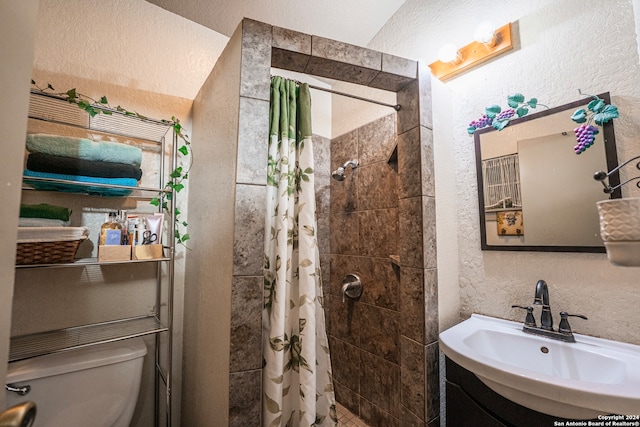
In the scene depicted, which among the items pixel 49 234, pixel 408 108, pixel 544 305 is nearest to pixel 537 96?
pixel 408 108

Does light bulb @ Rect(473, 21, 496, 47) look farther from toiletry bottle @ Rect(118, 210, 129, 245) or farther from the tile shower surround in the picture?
toiletry bottle @ Rect(118, 210, 129, 245)

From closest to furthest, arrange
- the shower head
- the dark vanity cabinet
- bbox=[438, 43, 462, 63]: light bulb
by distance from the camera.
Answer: the dark vanity cabinet → bbox=[438, 43, 462, 63]: light bulb → the shower head

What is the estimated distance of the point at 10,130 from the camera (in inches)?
21.6

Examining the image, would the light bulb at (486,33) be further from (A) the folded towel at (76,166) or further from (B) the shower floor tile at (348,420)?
(B) the shower floor tile at (348,420)

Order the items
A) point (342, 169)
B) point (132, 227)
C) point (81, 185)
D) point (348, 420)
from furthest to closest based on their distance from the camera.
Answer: point (342, 169), point (348, 420), point (132, 227), point (81, 185)

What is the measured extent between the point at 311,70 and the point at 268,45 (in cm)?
24

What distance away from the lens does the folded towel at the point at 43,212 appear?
0.97 meters

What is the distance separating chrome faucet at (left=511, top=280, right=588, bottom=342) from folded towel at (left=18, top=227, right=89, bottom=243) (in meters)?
1.83

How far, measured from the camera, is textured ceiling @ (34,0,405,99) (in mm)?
1306

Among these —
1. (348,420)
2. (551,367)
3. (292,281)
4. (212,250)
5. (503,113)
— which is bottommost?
(348,420)

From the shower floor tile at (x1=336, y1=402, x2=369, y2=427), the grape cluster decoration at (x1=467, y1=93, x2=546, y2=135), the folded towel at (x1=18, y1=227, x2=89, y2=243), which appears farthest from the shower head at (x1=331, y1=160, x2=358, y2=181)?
the shower floor tile at (x1=336, y1=402, x2=369, y2=427)

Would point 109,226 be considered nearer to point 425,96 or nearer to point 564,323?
point 425,96

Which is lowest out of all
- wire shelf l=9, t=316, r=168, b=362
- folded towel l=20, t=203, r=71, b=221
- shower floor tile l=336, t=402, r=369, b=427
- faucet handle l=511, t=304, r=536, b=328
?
shower floor tile l=336, t=402, r=369, b=427

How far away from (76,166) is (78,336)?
0.75 m
